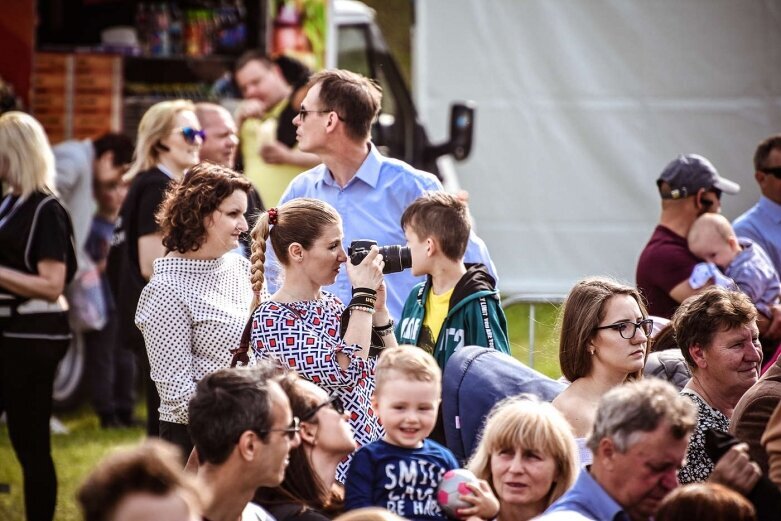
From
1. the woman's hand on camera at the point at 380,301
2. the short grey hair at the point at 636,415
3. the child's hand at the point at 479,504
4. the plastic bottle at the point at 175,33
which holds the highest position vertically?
the plastic bottle at the point at 175,33

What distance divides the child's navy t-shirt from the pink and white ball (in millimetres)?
89

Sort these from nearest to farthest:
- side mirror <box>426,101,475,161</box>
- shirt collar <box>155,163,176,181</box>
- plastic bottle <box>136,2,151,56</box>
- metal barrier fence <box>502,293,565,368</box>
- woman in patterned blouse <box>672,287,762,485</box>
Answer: woman in patterned blouse <box>672,287,762,485</box> < metal barrier fence <box>502,293,565,368</box> < shirt collar <box>155,163,176,181</box> < side mirror <box>426,101,475,161</box> < plastic bottle <box>136,2,151,56</box>

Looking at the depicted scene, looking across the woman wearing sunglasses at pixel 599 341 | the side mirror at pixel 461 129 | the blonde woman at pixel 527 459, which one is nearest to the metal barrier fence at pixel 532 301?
the woman wearing sunglasses at pixel 599 341

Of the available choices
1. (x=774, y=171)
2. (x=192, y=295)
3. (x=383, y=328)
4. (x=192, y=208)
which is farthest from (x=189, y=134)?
(x=774, y=171)

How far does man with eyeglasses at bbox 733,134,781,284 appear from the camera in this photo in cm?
707

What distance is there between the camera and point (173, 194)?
5078 millimetres

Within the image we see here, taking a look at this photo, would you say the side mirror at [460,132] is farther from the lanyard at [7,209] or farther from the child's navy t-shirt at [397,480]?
the child's navy t-shirt at [397,480]

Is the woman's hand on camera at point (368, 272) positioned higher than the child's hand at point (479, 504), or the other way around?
the woman's hand on camera at point (368, 272)

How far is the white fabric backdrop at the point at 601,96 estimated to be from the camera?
10.8m

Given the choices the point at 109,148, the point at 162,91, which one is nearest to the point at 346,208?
the point at 109,148

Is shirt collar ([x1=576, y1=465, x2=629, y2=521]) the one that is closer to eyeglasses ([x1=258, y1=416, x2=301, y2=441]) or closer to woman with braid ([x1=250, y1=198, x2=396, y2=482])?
eyeglasses ([x1=258, y1=416, x2=301, y2=441])

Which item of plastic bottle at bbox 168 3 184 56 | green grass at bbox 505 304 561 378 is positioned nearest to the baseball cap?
green grass at bbox 505 304 561 378

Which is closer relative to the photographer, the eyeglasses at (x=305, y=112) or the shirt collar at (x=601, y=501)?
the shirt collar at (x=601, y=501)

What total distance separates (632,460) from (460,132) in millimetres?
6183
